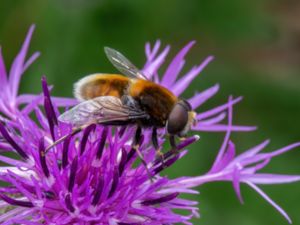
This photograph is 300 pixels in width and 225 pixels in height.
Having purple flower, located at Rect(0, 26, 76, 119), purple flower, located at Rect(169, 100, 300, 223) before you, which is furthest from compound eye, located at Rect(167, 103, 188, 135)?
purple flower, located at Rect(0, 26, 76, 119)

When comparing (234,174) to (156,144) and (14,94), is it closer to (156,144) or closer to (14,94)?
(156,144)

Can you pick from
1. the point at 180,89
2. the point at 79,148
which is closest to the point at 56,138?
the point at 79,148

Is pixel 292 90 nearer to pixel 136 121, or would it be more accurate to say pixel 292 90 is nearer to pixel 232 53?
pixel 232 53

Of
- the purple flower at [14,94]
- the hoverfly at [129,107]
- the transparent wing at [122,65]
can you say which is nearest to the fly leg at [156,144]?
the hoverfly at [129,107]

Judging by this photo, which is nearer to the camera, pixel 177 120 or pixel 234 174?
pixel 177 120

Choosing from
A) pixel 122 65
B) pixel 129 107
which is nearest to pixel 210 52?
pixel 122 65

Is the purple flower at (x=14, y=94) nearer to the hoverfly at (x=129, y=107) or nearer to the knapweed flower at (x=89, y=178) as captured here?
the knapweed flower at (x=89, y=178)
